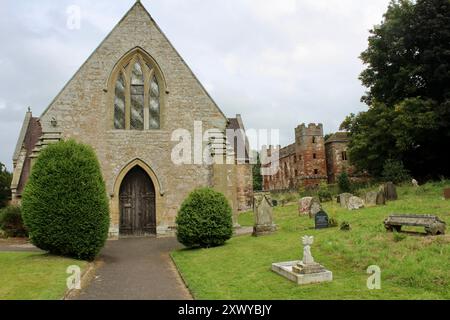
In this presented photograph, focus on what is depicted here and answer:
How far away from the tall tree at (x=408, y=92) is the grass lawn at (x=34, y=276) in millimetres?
22187

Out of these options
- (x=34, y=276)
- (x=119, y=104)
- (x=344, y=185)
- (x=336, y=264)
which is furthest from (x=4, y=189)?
(x=336, y=264)

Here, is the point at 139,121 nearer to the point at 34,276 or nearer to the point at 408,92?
the point at 34,276

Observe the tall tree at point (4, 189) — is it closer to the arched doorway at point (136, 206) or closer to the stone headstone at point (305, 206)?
the arched doorway at point (136, 206)

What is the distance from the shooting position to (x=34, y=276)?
966 cm

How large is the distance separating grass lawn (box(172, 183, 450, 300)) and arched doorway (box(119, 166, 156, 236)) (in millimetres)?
6181

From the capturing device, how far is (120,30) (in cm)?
2036

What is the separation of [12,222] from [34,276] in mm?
12482

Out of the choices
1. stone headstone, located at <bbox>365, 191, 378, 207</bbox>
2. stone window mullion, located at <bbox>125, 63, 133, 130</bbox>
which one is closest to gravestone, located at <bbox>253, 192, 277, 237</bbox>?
stone headstone, located at <bbox>365, 191, 378, 207</bbox>

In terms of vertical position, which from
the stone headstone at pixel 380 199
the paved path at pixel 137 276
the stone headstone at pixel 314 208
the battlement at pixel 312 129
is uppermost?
the battlement at pixel 312 129

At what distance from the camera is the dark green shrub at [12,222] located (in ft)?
66.4

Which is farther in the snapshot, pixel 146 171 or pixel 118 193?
pixel 146 171

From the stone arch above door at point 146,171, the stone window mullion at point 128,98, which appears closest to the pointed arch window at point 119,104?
the stone window mullion at point 128,98
